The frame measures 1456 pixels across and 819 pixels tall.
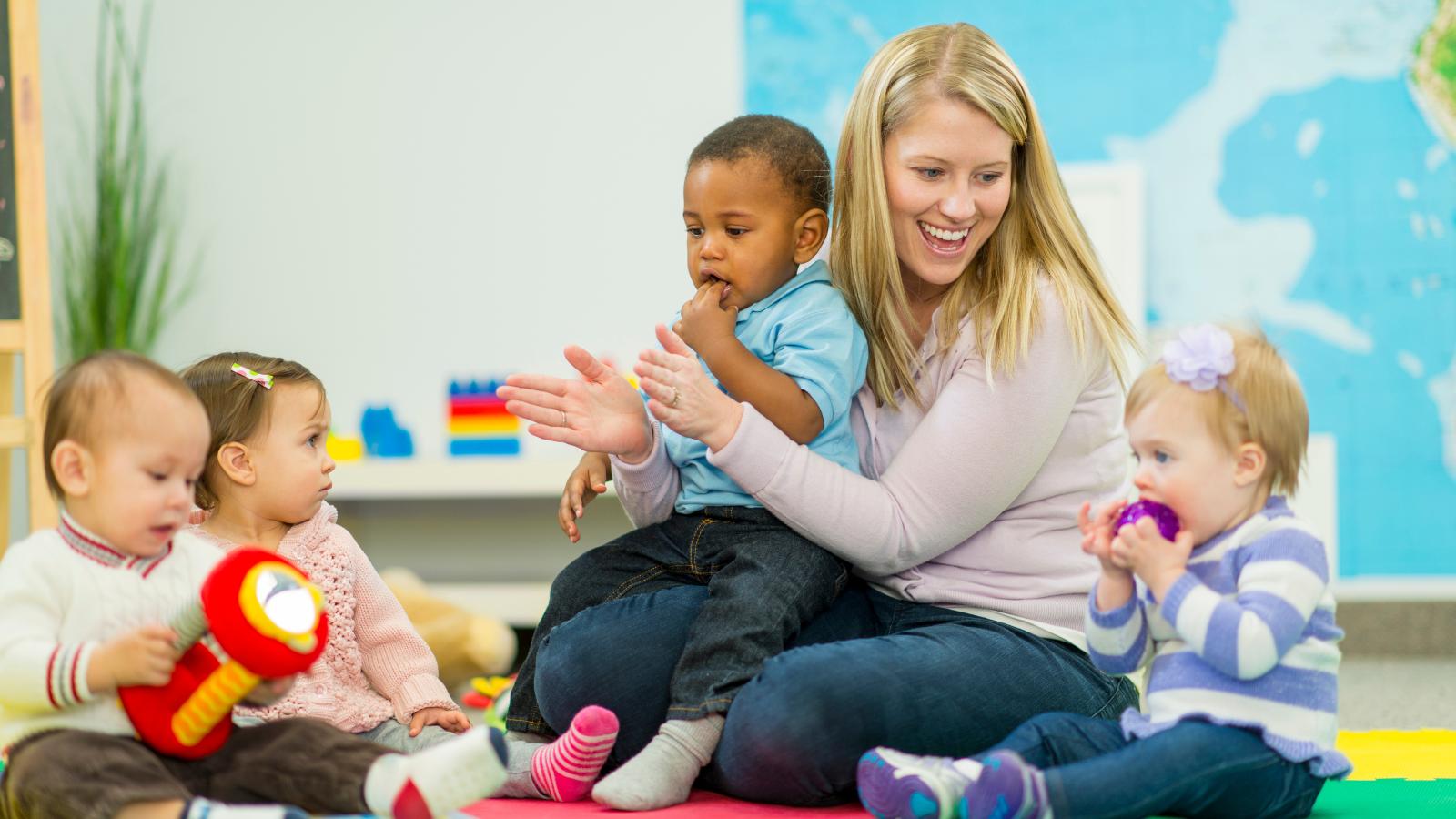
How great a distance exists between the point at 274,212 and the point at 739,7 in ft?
4.79

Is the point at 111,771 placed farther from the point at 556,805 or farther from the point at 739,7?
the point at 739,7

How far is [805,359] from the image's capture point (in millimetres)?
1648

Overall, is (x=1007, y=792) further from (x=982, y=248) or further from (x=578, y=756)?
(x=982, y=248)

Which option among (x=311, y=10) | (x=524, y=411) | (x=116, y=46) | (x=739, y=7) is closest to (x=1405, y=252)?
(x=739, y=7)

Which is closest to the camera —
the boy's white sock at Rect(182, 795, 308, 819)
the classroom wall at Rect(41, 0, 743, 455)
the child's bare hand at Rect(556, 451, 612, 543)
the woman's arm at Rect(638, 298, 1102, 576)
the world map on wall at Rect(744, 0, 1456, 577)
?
the boy's white sock at Rect(182, 795, 308, 819)

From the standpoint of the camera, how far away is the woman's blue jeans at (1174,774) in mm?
1266

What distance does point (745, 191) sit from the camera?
1.74 m

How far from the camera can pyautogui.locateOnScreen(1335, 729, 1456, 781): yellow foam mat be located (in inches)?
68.9

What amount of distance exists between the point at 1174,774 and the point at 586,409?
0.76 m

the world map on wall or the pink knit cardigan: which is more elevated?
the world map on wall

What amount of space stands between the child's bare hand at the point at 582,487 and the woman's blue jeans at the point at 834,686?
0.13 meters

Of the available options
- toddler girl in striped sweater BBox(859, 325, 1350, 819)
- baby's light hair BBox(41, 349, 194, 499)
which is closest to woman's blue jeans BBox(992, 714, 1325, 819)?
toddler girl in striped sweater BBox(859, 325, 1350, 819)

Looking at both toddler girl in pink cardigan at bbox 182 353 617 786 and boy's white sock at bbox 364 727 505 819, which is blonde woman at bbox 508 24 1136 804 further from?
boy's white sock at bbox 364 727 505 819

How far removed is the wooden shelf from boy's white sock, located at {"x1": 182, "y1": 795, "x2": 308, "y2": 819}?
2337 millimetres
